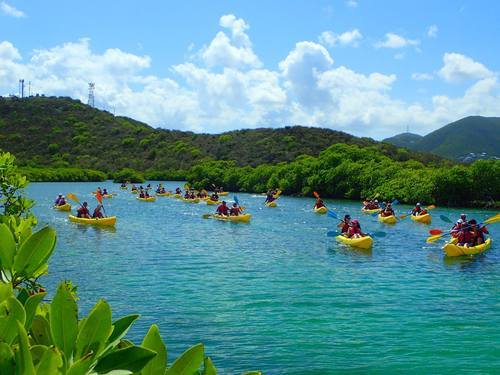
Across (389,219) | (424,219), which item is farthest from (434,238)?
(424,219)

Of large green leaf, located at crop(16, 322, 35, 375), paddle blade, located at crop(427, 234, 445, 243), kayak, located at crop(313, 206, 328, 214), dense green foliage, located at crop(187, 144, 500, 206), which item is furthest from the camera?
dense green foliage, located at crop(187, 144, 500, 206)

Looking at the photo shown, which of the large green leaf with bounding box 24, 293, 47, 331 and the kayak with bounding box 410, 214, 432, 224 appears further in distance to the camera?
the kayak with bounding box 410, 214, 432, 224

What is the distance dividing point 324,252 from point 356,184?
3604cm

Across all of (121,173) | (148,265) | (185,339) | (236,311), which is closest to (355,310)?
(236,311)

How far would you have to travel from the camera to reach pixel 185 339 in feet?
33.7

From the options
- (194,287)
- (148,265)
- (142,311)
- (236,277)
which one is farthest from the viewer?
(148,265)

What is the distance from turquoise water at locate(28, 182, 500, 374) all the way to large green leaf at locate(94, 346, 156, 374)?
7566mm

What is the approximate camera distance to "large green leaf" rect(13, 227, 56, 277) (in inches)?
74.2

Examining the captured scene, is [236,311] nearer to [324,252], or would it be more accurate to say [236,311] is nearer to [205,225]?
[324,252]

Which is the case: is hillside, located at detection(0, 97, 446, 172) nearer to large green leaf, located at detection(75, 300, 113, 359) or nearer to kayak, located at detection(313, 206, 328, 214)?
kayak, located at detection(313, 206, 328, 214)

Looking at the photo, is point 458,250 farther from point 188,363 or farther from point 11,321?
point 11,321

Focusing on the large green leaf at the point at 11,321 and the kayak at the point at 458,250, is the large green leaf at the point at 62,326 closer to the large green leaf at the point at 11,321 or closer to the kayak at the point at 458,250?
the large green leaf at the point at 11,321

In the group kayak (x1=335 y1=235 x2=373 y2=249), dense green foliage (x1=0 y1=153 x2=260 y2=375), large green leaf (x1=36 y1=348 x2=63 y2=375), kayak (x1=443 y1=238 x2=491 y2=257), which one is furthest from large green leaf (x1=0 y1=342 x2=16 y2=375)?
kayak (x1=335 y1=235 x2=373 y2=249)

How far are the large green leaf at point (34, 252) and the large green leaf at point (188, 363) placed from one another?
66cm
